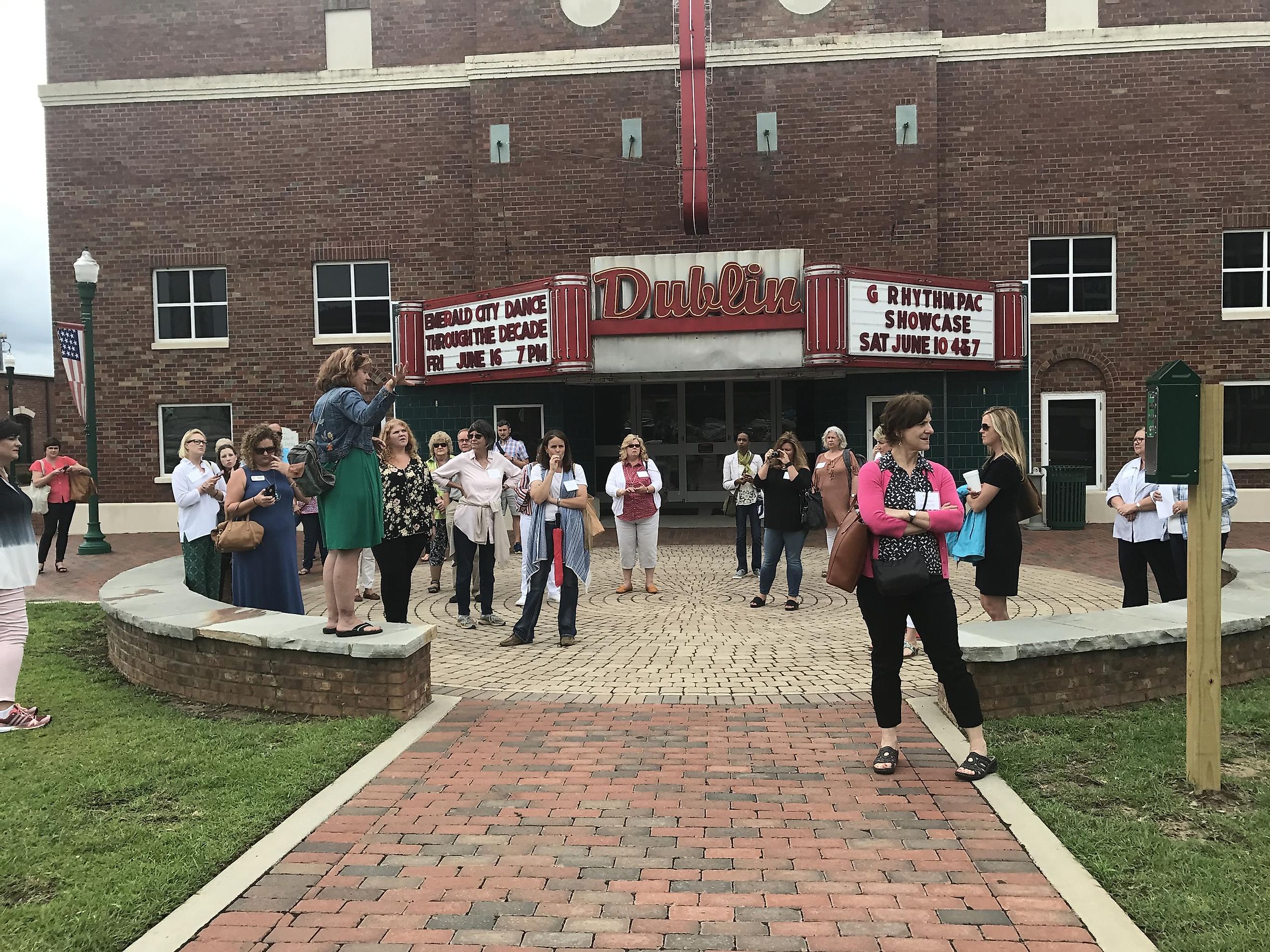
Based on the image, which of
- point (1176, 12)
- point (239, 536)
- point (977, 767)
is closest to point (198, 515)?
point (239, 536)

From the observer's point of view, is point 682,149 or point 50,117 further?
point 50,117

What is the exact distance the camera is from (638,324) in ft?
50.0

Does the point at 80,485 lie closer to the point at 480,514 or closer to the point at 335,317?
the point at 480,514

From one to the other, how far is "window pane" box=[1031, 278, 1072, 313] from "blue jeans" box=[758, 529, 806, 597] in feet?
35.3

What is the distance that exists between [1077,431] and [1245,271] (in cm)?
418

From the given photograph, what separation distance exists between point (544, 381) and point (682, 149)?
4.99m

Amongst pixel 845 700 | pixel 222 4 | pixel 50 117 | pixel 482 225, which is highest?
pixel 222 4

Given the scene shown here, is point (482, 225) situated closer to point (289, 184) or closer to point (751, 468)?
point (289, 184)

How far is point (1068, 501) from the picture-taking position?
55.2 feet

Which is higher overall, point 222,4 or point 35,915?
point 222,4

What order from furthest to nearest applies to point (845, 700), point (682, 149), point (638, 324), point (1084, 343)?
point (1084, 343) → point (682, 149) → point (638, 324) → point (845, 700)

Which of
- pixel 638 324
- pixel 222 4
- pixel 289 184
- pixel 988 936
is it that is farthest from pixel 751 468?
pixel 222 4

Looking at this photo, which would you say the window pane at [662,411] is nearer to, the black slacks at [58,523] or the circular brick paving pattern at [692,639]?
the circular brick paving pattern at [692,639]

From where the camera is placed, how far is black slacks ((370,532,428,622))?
684cm
